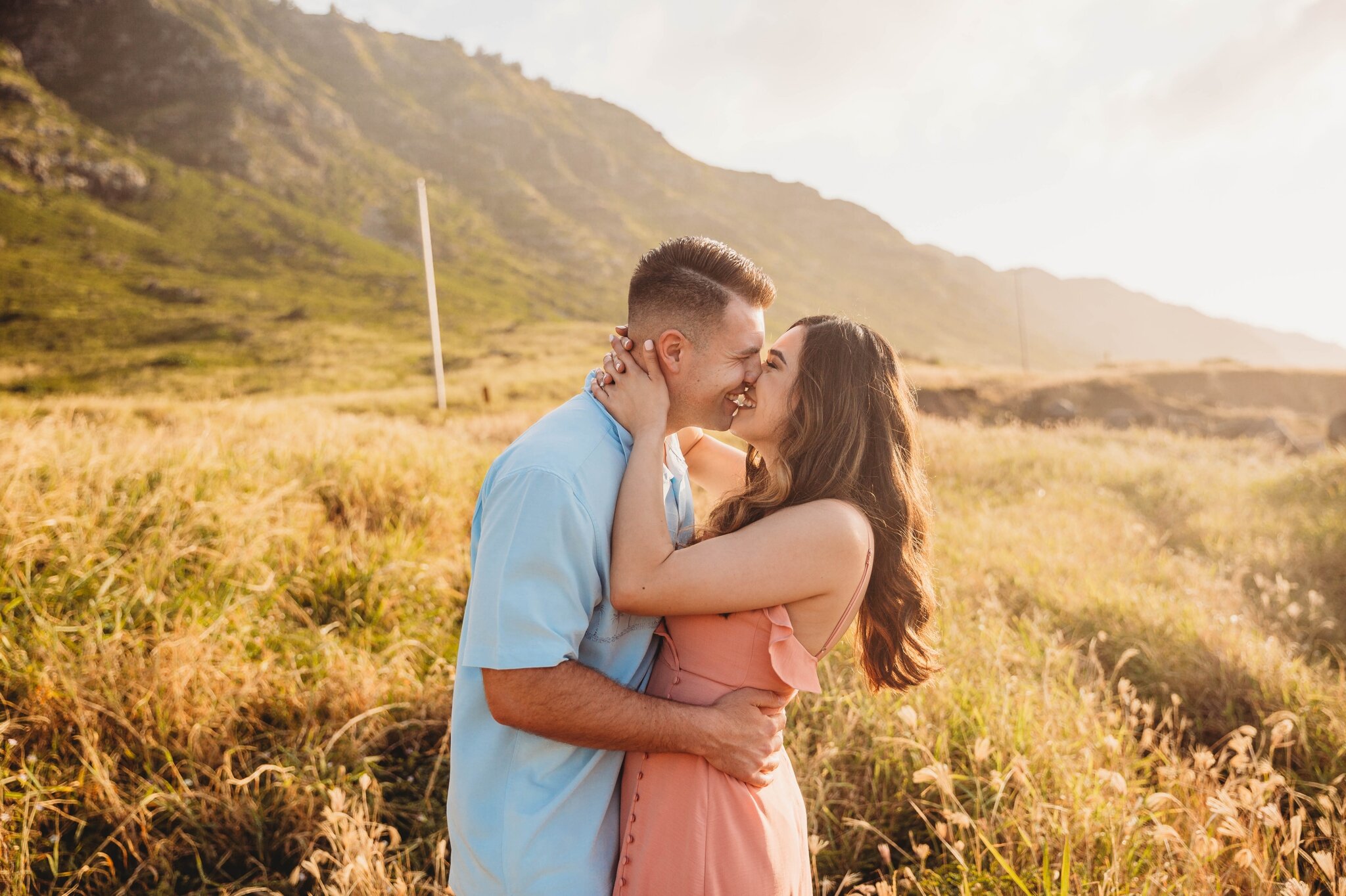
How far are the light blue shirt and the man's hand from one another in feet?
1.00

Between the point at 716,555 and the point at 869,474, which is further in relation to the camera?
the point at 869,474

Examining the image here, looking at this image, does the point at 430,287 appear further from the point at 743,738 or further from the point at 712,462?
the point at 743,738

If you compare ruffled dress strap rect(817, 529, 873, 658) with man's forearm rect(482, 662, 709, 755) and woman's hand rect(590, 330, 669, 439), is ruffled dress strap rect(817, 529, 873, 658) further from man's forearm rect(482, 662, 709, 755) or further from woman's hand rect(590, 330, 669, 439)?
woman's hand rect(590, 330, 669, 439)

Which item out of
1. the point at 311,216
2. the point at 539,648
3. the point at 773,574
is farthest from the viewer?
the point at 311,216

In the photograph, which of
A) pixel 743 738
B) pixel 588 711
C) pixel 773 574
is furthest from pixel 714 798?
pixel 773 574

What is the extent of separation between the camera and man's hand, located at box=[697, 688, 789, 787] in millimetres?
1747

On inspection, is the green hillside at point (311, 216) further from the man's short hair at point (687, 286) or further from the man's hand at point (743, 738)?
the man's hand at point (743, 738)

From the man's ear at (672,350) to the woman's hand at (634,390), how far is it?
0.08 feet

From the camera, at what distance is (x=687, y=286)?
2.09 meters

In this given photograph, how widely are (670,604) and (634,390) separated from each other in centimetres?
66

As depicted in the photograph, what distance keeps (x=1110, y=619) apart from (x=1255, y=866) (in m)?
3.19

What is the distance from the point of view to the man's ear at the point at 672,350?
209cm

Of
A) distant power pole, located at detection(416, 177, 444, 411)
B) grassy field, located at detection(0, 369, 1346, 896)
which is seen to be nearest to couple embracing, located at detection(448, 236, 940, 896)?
grassy field, located at detection(0, 369, 1346, 896)

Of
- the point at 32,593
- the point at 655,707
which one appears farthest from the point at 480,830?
the point at 32,593
